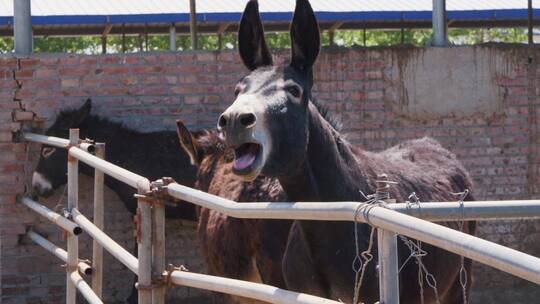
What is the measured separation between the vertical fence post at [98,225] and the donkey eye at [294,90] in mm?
1749

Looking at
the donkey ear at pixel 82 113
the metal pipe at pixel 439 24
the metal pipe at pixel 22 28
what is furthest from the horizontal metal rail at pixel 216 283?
the metal pipe at pixel 439 24

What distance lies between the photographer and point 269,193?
18.1 feet

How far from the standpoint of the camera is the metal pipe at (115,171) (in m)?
4.07

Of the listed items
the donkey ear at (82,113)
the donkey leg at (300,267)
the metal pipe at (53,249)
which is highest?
the donkey ear at (82,113)

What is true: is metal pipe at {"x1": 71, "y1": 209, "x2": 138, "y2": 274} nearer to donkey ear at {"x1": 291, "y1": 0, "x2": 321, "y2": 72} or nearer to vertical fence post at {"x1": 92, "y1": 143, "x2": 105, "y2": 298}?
vertical fence post at {"x1": 92, "y1": 143, "x2": 105, "y2": 298}

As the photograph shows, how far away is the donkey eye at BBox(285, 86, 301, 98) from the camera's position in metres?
4.12

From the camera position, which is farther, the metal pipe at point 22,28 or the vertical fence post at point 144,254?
the metal pipe at point 22,28

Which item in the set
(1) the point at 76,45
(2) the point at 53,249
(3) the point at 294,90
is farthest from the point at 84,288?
(1) the point at 76,45

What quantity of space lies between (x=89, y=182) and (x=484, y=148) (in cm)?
343

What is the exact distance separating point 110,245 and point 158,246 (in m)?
0.74

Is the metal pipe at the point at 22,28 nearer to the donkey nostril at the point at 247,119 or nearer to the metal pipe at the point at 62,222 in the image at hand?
the metal pipe at the point at 62,222

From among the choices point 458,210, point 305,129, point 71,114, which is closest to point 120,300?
point 71,114

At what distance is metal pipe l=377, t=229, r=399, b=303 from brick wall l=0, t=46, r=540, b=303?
5.55m

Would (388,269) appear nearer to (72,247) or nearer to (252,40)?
(252,40)
